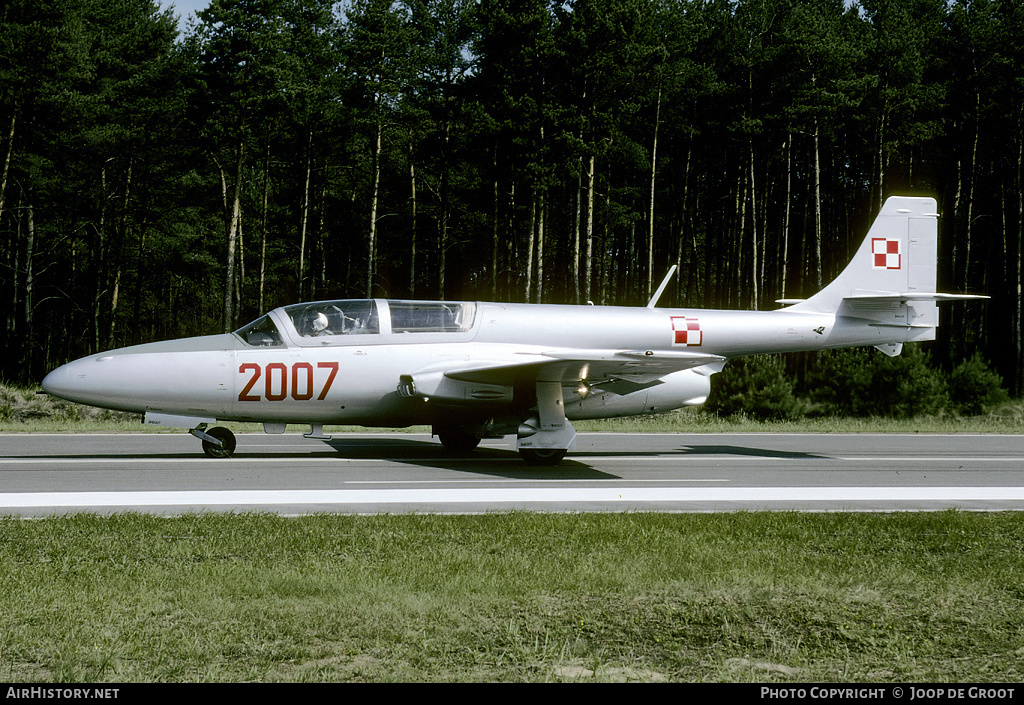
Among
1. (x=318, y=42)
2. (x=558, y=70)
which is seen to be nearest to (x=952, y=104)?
(x=558, y=70)

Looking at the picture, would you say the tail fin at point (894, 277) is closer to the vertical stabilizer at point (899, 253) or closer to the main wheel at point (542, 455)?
the vertical stabilizer at point (899, 253)

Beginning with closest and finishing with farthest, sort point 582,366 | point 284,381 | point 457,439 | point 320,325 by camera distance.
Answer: point 582,366 → point 284,381 → point 320,325 → point 457,439

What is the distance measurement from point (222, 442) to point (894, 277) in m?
12.0

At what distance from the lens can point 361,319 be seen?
516 inches

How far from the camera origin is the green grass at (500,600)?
173 inches

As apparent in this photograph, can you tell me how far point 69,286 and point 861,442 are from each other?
39783 millimetres

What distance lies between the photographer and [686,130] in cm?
4112

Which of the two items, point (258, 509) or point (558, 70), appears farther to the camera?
point (558, 70)

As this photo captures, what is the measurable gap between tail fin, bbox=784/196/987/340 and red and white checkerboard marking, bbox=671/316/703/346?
7.40 feet

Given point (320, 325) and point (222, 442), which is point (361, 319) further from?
point (222, 442)

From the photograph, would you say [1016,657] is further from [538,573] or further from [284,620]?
[284,620]

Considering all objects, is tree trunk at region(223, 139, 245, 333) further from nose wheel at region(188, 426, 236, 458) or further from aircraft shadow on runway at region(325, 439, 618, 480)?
nose wheel at region(188, 426, 236, 458)

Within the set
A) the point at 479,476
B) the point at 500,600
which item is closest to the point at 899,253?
the point at 479,476

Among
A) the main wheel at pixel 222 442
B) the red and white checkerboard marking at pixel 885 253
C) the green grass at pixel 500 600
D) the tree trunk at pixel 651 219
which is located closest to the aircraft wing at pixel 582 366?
the main wheel at pixel 222 442
